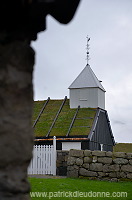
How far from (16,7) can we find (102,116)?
27.1m

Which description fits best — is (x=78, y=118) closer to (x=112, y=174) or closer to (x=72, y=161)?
(x=72, y=161)

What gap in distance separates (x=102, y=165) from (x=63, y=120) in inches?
543

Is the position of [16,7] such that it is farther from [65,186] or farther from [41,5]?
[65,186]

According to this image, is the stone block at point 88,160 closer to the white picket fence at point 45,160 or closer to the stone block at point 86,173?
the stone block at point 86,173

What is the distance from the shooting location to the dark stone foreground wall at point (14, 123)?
9.12 feet

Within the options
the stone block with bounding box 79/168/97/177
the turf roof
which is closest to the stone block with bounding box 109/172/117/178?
the stone block with bounding box 79/168/97/177

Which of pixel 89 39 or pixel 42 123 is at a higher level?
pixel 89 39

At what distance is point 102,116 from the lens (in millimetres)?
29547

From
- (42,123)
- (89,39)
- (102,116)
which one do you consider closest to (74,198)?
(42,123)

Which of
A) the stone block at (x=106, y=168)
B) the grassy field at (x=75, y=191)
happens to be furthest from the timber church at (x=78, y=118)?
the grassy field at (x=75, y=191)

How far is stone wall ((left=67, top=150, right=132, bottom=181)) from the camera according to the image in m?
13.1

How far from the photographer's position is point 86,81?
98.2ft

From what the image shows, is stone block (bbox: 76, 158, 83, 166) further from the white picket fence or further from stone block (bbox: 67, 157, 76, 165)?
the white picket fence

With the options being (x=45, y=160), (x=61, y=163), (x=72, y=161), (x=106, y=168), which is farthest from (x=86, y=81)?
(x=106, y=168)
